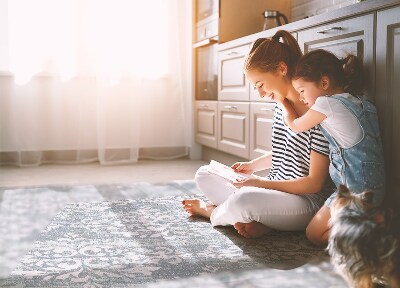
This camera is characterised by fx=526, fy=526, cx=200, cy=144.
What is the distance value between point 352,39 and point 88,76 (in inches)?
101

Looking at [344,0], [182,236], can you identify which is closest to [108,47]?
[344,0]

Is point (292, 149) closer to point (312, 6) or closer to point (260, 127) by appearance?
point (260, 127)

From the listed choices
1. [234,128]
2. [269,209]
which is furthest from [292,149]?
[234,128]

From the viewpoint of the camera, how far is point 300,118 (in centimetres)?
178

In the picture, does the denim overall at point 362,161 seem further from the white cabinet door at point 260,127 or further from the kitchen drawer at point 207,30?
the kitchen drawer at point 207,30

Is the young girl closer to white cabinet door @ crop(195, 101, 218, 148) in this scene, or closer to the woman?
the woman

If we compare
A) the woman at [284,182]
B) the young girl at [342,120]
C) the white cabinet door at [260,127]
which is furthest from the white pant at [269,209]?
the white cabinet door at [260,127]

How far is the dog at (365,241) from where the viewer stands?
1078 mm

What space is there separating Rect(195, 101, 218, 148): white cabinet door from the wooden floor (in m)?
0.21

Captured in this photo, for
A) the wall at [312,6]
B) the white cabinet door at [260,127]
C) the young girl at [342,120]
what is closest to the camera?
the young girl at [342,120]

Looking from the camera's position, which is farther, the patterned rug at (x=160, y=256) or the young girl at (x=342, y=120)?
the young girl at (x=342, y=120)

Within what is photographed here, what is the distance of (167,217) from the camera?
88.6 inches

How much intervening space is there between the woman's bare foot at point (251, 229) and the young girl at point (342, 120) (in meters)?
0.26

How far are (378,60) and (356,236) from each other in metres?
0.95
